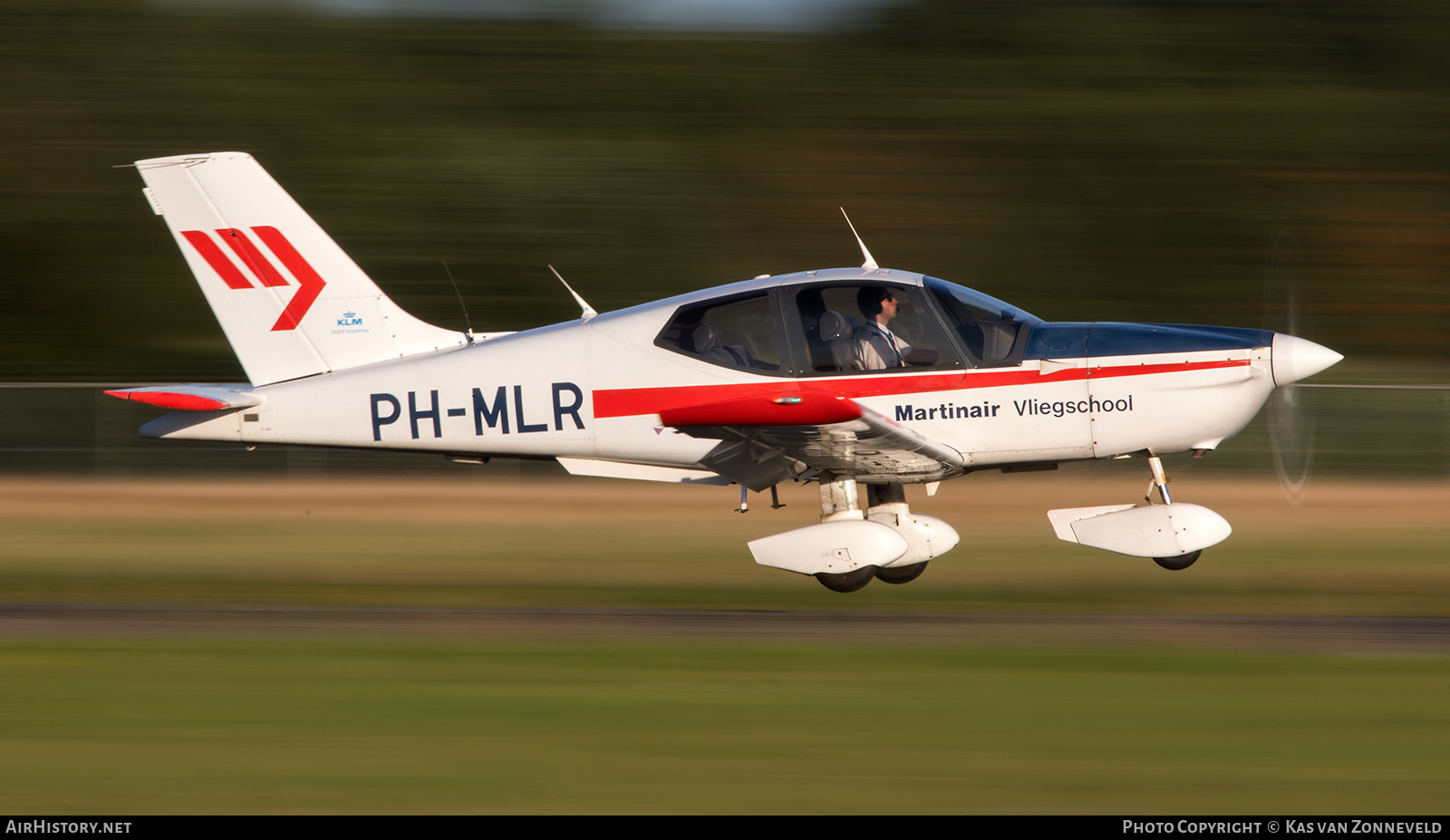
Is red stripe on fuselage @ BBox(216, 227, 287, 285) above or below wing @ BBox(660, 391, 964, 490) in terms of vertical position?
above

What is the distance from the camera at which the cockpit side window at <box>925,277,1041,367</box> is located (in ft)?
24.7

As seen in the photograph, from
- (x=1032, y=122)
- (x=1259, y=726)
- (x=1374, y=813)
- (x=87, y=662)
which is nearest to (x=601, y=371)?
(x=87, y=662)

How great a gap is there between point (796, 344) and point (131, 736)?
3.96m

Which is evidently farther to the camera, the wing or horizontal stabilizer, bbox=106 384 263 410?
horizontal stabilizer, bbox=106 384 263 410

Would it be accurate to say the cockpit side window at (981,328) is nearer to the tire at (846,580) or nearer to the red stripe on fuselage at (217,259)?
the tire at (846,580)

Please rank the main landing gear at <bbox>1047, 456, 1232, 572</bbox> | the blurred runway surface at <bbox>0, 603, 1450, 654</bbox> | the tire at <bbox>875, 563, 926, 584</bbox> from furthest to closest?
the tire at <bbox>875, 563, 926, 584</bbox>
the main landing gear at <bbox>1047, 456, 1232, 572</bbox>
the blurred runway surface at <bbox>0, 603, 1450, 654</bbox>

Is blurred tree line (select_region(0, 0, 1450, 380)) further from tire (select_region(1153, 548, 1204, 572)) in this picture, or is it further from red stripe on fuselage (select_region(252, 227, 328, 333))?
tire (select_region(1153, 548, 1204, 572))

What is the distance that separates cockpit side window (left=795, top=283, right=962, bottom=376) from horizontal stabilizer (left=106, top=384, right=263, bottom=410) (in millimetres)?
3312

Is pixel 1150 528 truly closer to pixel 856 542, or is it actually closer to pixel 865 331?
pixel 856 542

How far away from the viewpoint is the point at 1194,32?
19281mm

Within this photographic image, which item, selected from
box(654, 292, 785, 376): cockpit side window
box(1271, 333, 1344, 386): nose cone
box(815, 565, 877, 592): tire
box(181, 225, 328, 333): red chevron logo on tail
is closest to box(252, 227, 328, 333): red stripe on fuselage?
box(181, 225, 328, 333): red chevron logo on tail

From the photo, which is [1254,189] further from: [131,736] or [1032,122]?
[131,736]

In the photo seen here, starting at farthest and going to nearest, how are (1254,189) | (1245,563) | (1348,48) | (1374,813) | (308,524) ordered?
(1348,48)
(1254,189)
(308,524)
(1245,563)
(1374,813)

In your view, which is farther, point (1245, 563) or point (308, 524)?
point (308, 524)
